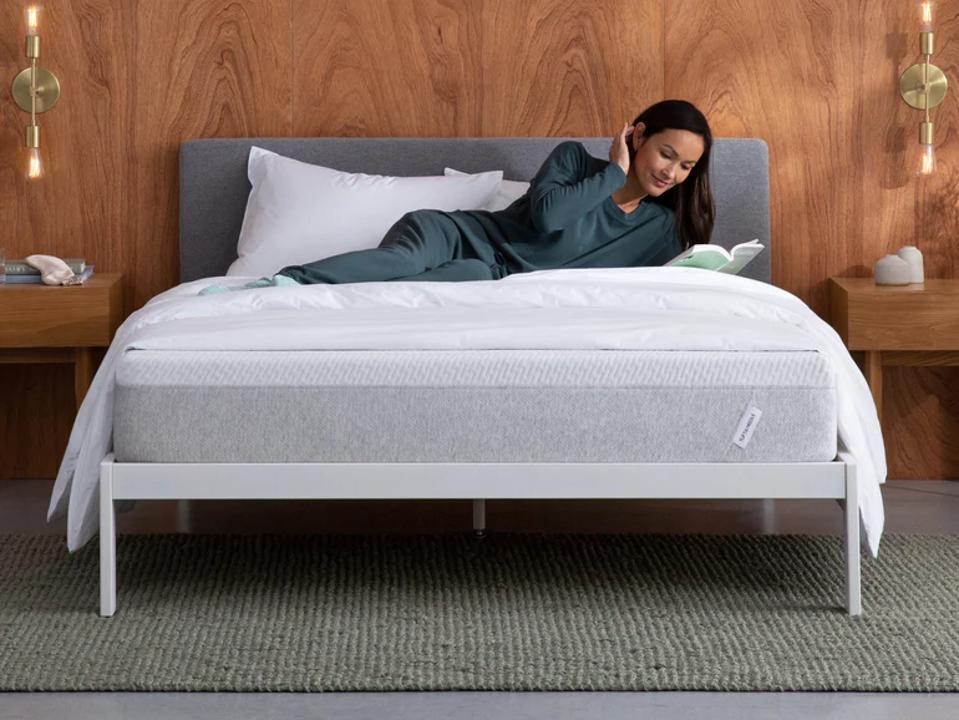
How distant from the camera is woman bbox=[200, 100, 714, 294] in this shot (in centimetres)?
349

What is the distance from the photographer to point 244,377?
253cm

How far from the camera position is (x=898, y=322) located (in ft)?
11.8

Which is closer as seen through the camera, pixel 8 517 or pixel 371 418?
pixel 371 418

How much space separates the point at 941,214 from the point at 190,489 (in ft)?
8.22

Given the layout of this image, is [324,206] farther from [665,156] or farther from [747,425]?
[747,425]

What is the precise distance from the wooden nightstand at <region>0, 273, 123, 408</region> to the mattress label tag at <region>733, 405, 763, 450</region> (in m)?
1.83

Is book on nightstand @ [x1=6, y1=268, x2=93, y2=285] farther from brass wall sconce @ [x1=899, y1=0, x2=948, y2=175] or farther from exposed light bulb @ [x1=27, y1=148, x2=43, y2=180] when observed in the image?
brass wall sconce @ [x1=899, y1=0, x2=948, y2=175]

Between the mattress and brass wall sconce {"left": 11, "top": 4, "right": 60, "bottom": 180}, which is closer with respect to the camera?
the mattress

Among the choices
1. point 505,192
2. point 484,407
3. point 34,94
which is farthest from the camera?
point 34,94

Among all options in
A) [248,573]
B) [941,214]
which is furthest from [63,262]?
[941,214]

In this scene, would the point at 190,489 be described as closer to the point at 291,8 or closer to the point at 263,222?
the point at 263,222

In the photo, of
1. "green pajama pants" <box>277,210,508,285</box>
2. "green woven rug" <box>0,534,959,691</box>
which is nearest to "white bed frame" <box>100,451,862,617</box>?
"green woven rug" <box>0,534,959,691</box>

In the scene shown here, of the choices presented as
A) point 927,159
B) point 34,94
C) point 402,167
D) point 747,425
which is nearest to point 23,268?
point 34,94

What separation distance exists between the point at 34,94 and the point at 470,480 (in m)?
2.16
